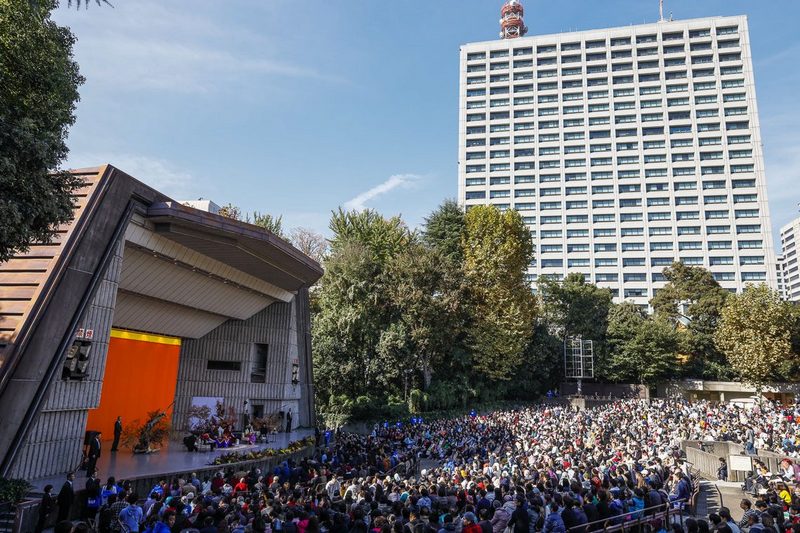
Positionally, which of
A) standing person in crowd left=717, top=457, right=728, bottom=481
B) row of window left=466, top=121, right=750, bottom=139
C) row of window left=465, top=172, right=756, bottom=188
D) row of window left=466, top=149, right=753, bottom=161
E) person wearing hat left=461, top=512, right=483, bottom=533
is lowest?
standing person in crowd left=717, top=457, right=728, bottom=481

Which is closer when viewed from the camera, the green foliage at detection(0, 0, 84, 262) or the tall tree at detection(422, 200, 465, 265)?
the green foliage at detection(0, 0, 84, 262)

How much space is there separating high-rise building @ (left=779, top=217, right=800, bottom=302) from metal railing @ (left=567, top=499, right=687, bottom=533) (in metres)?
132

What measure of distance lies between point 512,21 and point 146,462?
87.8 metres

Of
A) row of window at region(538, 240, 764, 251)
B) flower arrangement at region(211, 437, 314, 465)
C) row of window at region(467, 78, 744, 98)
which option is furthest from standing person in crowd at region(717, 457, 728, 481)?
row of window at region(467, 78, 744, 98)

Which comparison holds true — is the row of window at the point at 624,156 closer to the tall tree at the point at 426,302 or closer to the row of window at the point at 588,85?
the row of window at the point at 588,85

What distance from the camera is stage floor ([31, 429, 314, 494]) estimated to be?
43.3ft

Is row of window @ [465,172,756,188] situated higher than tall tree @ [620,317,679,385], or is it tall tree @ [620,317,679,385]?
row of window @ [465,172,756,188]

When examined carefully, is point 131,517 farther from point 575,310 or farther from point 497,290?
point 575,310

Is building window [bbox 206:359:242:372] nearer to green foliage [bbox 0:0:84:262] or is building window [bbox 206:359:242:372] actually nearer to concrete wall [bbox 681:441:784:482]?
green foliage [bbox 0:0:84:262]

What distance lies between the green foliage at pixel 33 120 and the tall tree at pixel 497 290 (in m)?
28.0

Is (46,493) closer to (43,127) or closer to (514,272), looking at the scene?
(43,127)

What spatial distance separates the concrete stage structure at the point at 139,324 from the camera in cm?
1258

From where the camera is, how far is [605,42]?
76188 mm

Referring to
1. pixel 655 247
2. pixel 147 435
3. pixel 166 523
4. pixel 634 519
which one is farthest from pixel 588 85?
pixel 166 523
